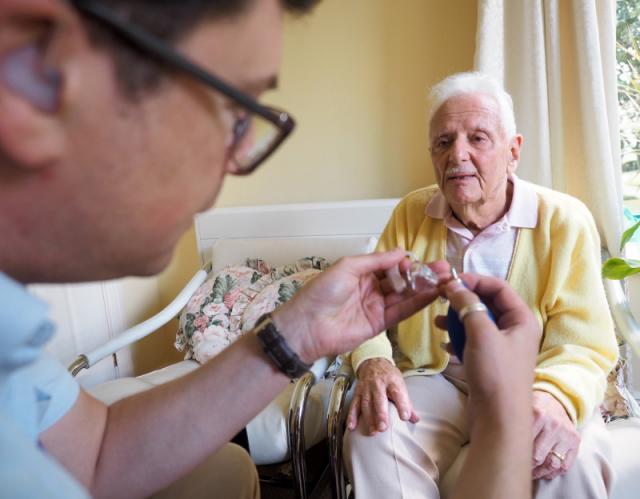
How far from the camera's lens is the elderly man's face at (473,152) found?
1.42m

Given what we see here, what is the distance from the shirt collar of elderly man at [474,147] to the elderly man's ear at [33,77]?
3.91ft

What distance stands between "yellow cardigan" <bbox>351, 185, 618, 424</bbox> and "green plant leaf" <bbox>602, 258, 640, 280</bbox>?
168 mm

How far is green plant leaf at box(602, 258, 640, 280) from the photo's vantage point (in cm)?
149

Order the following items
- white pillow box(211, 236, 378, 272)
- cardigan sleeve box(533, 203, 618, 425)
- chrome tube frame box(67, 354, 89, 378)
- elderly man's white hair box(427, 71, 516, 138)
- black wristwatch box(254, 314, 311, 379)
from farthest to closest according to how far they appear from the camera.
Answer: white pillow box(211, 236, 378, 272)
chrome tube frame box(67, 354, 89, 378)
elderly man's white hair box(427, 71, 516, 138)
cardigan sleeve box(533, 203, 618, 425)
black wristwatch box(254, 314, 311, 379)

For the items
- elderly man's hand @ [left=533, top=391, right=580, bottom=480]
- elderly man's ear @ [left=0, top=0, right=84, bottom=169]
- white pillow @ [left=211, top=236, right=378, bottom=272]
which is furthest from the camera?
white pillow @ [left=211, top=236, right=378, bottom=272]

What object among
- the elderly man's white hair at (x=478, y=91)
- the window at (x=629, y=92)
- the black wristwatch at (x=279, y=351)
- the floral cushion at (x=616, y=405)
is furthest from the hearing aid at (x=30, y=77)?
the window at (x=629, y=92)

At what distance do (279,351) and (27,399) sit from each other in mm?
381

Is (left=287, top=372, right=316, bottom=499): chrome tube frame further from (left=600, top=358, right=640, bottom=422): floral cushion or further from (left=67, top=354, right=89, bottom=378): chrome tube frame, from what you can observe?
(left=600, top=358, right=640, bottom=422): floral cushion

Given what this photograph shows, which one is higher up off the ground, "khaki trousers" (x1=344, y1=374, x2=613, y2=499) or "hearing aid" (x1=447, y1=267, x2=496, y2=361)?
"hearing aid" (x1=447, y1=267, x2=496, y2=361)

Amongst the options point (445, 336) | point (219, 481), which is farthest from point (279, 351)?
point (445, 336)

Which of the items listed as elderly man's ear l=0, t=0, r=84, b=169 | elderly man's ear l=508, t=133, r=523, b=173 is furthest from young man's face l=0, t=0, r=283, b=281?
elderly man's ear l=508, t=133, r=523, b=173

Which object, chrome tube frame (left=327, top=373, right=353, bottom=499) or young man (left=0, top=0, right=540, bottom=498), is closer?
young man (left=0, top=0, right=540, bottom=498)

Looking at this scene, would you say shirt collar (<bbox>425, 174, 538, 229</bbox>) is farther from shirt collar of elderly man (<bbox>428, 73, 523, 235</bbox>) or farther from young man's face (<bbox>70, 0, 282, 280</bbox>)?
young man's face (<bbox>70, 0, 282, 280</bbox>)

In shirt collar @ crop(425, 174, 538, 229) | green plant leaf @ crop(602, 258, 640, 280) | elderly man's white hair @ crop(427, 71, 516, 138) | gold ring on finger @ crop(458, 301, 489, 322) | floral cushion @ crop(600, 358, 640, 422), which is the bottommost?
floral cushion @ crop(600, 358, 640, 422)
